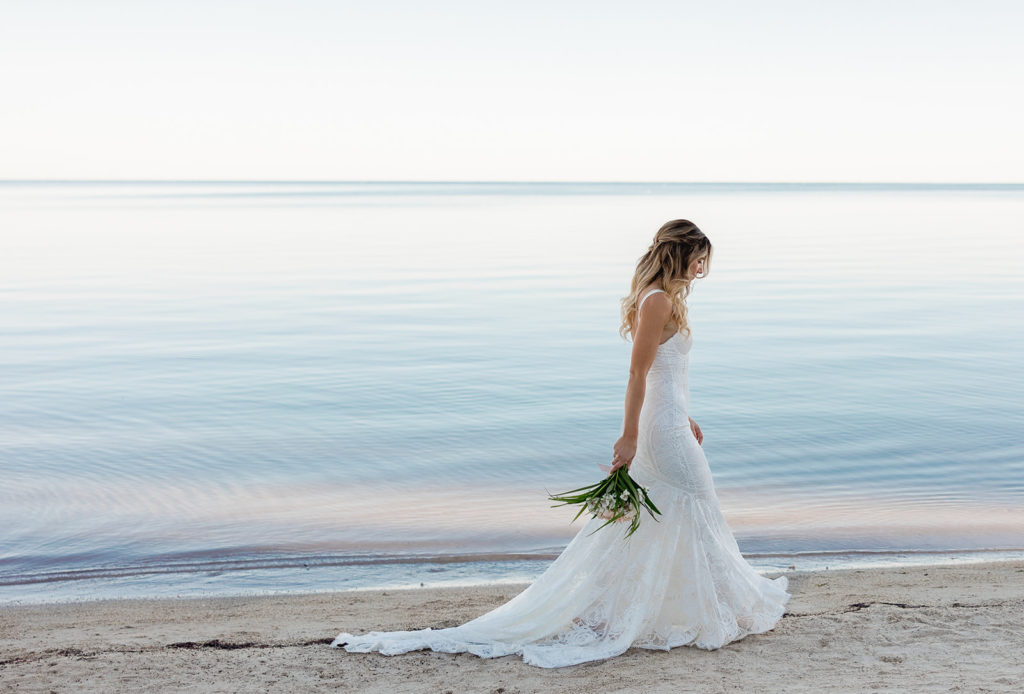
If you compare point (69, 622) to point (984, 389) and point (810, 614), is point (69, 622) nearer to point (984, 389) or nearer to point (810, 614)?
point (810, 614)

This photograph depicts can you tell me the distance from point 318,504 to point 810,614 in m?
5.03

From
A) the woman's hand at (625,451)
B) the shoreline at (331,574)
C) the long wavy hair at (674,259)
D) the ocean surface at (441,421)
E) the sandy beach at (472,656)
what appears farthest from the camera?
the ocean surface at (441,421)

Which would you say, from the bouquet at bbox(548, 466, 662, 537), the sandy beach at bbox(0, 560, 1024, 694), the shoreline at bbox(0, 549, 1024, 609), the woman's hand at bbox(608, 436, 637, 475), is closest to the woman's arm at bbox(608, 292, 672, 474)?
the woman's hand at bbox(608, 436, 637, 475)

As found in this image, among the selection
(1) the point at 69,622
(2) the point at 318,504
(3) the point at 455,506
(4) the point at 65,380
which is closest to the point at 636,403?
(1) the point at 69,622

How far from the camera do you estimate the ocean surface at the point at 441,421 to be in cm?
812

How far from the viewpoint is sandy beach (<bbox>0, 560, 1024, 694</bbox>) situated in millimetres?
4801

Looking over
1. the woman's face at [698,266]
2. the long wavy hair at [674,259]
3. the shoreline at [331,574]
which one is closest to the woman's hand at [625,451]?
the long wavy hair at [674,259]

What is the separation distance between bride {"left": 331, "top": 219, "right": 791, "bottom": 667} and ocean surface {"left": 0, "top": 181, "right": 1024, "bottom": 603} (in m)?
2.12

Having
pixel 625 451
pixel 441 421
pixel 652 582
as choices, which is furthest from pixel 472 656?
pixel 441 421

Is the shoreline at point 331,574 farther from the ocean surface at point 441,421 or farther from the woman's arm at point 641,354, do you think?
the woman's arm at point 641,354

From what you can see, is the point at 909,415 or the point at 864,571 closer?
the point at 864,571

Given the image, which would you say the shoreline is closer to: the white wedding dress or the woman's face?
the white wedding dress

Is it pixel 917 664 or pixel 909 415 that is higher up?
pixel 909 415

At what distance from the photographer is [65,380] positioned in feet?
50.1
